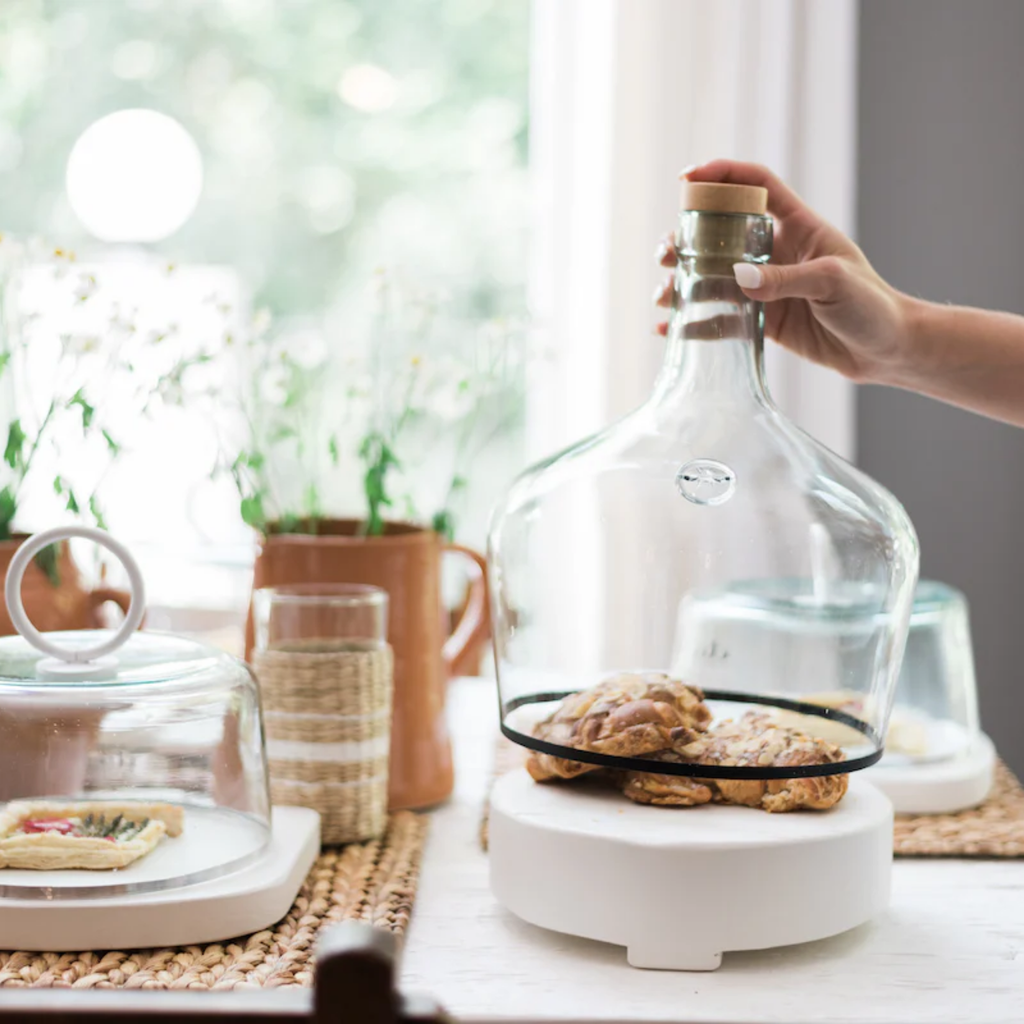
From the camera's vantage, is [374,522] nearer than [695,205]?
No

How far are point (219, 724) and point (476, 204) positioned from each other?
368 cm

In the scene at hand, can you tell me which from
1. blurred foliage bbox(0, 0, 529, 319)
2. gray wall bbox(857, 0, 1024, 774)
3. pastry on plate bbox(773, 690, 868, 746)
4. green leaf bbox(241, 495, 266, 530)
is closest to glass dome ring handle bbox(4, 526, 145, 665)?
green leaf bbox(241, 495, 266, 530)

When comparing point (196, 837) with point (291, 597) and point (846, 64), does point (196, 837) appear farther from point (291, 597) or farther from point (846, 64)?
point (846, 64)

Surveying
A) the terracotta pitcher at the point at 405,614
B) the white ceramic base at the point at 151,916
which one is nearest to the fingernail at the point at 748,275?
the terracotta pitcher at the point at 405,614

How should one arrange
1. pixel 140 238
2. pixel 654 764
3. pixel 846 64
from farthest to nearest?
pixel 140 238, pixel 846 64, pixel 654 764

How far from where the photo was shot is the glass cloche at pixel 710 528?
2.74 ft

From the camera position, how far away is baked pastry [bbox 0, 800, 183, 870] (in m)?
0.77

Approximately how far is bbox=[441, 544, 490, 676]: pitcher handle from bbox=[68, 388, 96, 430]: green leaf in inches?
13.4

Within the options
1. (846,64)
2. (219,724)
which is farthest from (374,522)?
(846,64)

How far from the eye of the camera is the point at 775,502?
83 centimetres

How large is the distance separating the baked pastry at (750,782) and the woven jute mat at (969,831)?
22 centimetres

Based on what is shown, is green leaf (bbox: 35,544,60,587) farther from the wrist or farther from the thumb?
the wrist

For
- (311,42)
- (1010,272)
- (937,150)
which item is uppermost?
(311,42)

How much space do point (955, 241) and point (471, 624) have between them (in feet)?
4.38
